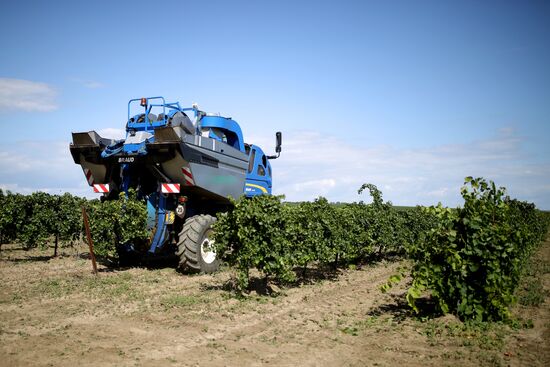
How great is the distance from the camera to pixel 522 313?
7.43 meters

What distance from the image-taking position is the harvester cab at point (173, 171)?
32.4ft

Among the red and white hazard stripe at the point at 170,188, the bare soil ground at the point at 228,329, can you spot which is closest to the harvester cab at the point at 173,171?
the red and white hazard stripe at the point at 170,188

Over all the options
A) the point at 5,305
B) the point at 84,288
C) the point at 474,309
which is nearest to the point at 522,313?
the point at 474,309

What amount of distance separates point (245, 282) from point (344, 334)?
2750 mm

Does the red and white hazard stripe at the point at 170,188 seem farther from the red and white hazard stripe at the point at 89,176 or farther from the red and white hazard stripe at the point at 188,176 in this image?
the red and white hazard stripe at the point at 89,176

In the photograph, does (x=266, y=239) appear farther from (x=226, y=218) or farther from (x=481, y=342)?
(x=481, y=342)

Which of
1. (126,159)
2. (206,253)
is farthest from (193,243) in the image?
(126,159)

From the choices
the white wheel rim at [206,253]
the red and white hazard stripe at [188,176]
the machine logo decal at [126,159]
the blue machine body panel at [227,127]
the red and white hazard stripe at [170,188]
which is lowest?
the white wheel rim at [206,253]

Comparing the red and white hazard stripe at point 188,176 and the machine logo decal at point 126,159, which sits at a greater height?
the machine logo decal at point 126,159

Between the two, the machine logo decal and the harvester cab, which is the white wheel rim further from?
the machine logo decal

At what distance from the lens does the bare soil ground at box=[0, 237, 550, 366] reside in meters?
5.30

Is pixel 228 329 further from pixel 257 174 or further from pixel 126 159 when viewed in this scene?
pixel 257 174

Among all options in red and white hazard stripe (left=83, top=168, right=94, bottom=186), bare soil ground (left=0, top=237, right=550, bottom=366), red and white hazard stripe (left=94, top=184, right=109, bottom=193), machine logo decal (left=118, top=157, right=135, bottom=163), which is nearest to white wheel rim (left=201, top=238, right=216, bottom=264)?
bare soil ground (left=0, top=237, right=550, bottom=366)

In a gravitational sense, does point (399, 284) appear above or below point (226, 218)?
below
